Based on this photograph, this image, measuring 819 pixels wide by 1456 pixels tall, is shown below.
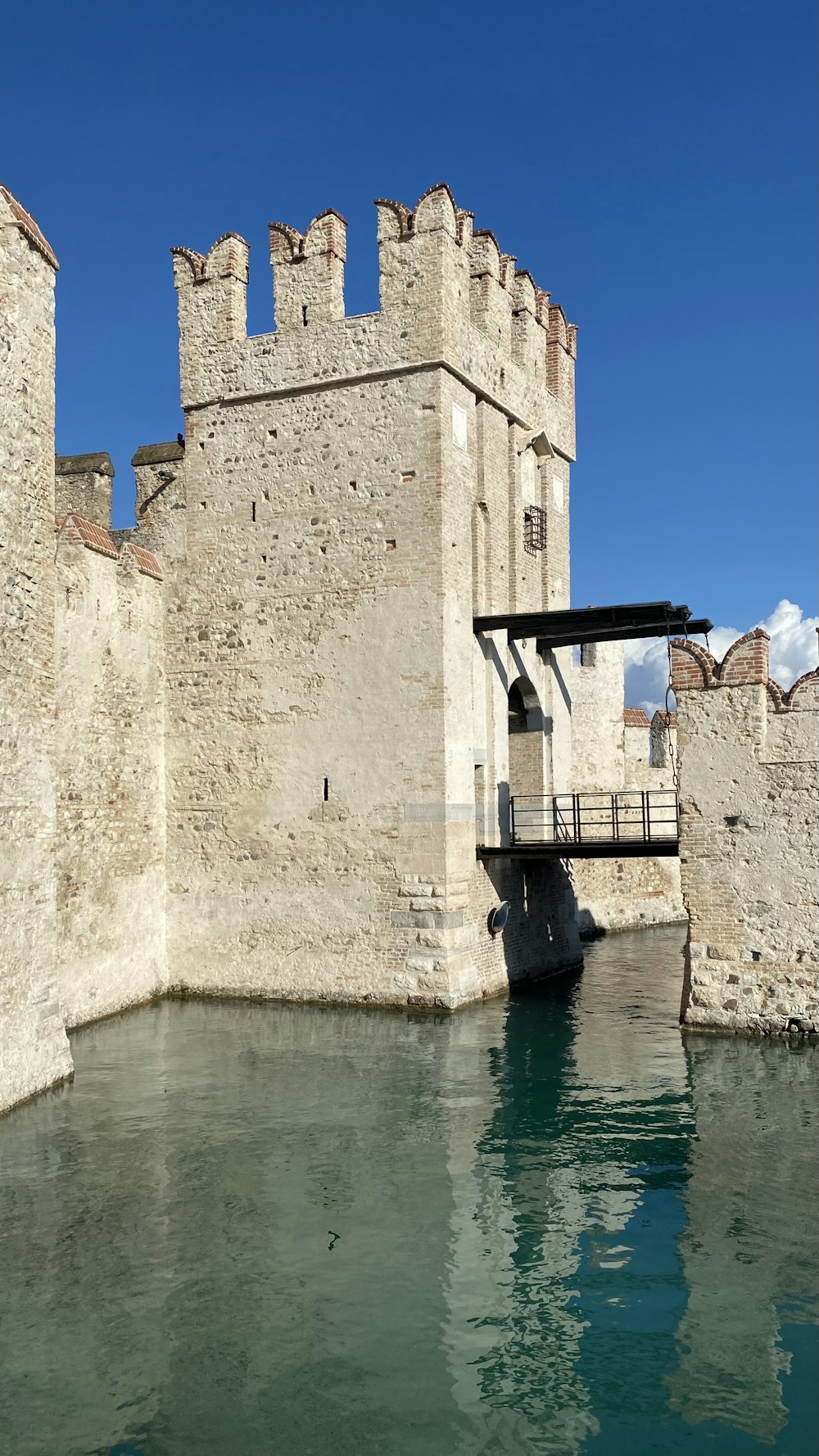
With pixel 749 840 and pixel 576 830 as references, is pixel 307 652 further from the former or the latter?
pixel 749 840

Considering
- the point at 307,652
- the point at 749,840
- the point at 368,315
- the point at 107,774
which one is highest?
the point at 368,315

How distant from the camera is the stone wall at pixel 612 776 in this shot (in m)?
21.3

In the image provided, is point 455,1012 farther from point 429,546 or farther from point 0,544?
point 0,544

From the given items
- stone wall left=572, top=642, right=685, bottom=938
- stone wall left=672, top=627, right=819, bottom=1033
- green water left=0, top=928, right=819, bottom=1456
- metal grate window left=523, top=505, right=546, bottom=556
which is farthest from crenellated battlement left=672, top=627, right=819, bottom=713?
stone wall left=572, top=642, right=685, bottom=938

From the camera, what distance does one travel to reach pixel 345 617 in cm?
1506

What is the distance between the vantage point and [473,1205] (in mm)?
7934

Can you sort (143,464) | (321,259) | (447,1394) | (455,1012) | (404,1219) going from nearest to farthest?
(447,1394), (404,1219), (455,1012), (321,259), (143,464)

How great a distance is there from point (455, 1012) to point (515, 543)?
654 cm

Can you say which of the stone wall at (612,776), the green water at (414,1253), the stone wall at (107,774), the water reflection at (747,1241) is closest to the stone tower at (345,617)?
the stone wall at (107,774)

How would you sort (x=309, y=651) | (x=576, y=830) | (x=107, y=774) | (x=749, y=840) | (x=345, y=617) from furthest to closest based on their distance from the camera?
(x=576, y=830)
(x=309, y=651)
(x=345, y=617)
(x=107, y=774)
(x=749, y=840)

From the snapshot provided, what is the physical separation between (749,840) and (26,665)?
7.63 metres

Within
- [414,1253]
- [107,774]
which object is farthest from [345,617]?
[414,1253]

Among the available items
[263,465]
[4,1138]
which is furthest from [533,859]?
[4,1138]

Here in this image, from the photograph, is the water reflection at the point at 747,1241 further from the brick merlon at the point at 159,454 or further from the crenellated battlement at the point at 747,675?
the brick merlon at the point at 159,454
